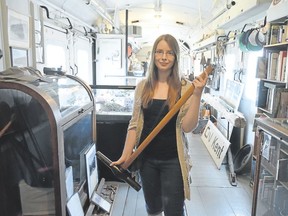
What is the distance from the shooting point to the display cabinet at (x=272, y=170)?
186 cm

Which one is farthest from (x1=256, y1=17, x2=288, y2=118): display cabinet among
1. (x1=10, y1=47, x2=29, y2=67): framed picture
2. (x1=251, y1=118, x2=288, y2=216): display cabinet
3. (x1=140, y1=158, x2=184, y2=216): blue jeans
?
(x1=10, y1=47, x2=29, y2=67): framed picture

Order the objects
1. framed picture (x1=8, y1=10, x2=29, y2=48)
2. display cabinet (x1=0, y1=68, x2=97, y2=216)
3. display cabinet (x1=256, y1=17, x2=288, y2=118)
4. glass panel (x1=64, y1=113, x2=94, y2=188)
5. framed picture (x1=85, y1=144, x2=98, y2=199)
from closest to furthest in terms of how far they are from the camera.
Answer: display cabinet (x1=0, y1=68, x2=97, y2=216) < framed picture (x1=8, y1=10, x2=29, y2=48) < glass panel (x1=64, y1=113, x2=94, y2=188) < framed picture (x1=85, y1=144, x2=98, y2=199) < display cabinet (x1=256, y1=17, x2=288, y2=118)

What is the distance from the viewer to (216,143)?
4234 millimetres

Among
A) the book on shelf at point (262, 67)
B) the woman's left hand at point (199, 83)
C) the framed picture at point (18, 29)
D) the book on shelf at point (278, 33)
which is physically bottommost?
the woman's left hand at point (199, 83)

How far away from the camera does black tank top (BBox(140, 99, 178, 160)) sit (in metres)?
1.58

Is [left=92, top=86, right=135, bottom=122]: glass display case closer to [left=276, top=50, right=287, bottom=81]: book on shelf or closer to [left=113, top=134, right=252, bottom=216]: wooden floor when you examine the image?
[left=113, top=134, right=252, bottom=216]: wooden floor

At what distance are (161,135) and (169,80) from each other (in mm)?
326

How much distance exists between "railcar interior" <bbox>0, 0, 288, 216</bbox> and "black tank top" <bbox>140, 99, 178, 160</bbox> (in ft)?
0.85

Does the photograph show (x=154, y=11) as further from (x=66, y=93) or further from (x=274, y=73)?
(x=66, y=93)

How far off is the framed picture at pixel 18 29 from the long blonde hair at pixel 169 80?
90 cm

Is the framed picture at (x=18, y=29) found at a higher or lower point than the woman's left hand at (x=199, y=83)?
higher

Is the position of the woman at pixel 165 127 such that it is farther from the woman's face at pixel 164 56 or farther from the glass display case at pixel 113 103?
the glass display case at pixel 113 103

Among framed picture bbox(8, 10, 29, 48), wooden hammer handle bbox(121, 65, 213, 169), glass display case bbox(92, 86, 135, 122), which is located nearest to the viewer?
wooden hammer handle bbox(121, 65, 213, 169)

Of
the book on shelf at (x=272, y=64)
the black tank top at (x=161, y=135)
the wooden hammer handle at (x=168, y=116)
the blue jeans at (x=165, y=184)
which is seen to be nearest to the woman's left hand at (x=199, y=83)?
the wooden hammer handle at (x=168, y=116)
